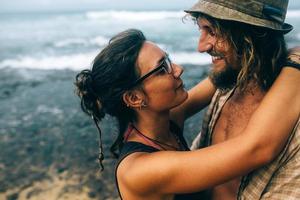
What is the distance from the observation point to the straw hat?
2.35m

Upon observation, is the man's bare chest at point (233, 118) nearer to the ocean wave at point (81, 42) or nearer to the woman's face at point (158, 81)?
the woman's face at point (158, 81)

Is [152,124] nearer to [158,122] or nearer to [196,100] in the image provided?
[158,122]

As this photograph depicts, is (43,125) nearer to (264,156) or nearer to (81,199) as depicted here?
(81,199)

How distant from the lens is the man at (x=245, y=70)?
227 centimetres

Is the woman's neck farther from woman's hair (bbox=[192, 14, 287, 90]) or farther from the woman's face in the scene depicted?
woman's hair (bbox=[192, 14, 287, 90])

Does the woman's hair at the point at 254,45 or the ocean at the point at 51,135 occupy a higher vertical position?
the woman's hair at the point at 254,45

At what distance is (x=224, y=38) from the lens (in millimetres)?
2598

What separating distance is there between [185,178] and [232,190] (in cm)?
68

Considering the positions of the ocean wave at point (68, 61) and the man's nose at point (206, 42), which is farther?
the ocean wave at point (68, 61)

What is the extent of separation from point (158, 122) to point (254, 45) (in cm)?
89

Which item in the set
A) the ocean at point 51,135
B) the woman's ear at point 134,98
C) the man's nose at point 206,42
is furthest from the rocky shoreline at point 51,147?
the man's nose at point 206,42

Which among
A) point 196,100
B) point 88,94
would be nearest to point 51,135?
point 196,100

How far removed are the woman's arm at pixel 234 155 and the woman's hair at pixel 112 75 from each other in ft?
2.15

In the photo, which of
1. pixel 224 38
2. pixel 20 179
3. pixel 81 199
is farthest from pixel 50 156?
pixel 224 38
